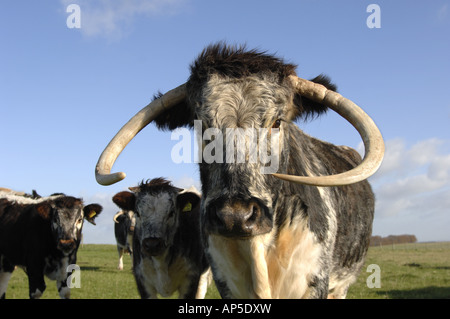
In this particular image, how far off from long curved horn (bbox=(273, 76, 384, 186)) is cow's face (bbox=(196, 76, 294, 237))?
0.29 meters

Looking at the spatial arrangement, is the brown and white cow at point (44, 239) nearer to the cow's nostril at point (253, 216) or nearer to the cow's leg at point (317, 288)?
the cow's leg at point (317, 288)

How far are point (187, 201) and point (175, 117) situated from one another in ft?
10.00

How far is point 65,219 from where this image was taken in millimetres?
10281

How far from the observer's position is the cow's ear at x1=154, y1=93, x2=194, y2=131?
4.78 m

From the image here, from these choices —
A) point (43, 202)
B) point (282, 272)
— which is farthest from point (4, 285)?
point (282, 272)

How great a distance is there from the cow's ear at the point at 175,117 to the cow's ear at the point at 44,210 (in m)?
7.03

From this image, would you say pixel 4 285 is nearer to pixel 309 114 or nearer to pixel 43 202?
pixel 43 202

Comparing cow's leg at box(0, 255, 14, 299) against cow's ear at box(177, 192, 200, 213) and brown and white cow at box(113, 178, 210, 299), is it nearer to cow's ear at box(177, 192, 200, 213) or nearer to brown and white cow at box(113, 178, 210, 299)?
brown and white cow at box(113, 178, 210, 299)

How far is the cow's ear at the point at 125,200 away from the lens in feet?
26.3

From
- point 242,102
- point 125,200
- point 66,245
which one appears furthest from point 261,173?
point 66,245

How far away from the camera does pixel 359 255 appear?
5.80 meters

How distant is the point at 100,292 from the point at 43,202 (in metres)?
4.06

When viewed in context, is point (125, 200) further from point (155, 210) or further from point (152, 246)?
point (152, 246)
